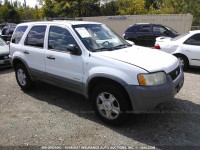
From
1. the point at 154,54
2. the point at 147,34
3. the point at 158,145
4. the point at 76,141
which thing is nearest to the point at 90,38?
the point at 154,54

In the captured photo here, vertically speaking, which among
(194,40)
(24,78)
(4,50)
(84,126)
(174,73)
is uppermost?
(194,40)

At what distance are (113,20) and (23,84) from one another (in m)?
17.1

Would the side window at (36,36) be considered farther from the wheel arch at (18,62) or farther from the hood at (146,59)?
the hood at (146,59)

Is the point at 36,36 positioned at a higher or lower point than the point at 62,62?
higher

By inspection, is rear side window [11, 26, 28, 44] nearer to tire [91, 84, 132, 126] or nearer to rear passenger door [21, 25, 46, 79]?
rear passenger door [21, 25, 46, 79]

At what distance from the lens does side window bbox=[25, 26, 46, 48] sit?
176 inches

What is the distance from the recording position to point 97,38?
3.94m

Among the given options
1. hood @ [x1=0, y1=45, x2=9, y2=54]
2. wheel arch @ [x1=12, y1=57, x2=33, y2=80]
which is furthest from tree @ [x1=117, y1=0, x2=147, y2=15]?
wheel arch @ [x1=12, y1=57, x2=33, y2=80]

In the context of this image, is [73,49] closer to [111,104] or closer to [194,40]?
[111,104]

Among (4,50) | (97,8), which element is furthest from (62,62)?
(97,8)

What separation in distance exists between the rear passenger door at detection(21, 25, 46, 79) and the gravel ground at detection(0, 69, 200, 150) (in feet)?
2.55

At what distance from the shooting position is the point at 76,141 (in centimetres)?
317

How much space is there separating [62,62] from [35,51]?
3.30ft

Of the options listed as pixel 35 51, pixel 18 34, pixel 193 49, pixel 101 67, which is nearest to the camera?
pixel 101 67
